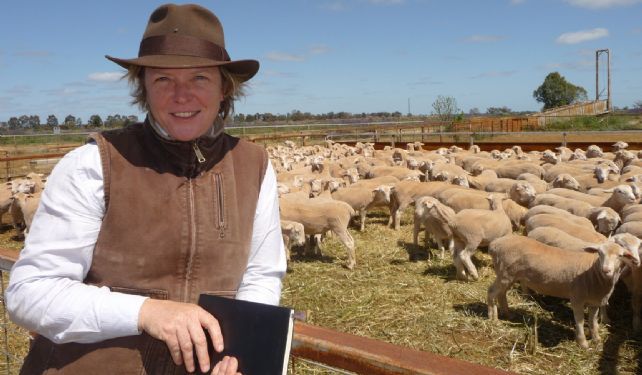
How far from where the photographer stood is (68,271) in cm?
143

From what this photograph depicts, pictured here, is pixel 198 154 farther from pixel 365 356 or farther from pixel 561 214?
pixel 561 214

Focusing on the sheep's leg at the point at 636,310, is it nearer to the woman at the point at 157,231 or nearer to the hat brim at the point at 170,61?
the woman at the point at 157,231

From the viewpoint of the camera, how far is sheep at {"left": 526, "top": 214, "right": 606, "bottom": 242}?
274 inches

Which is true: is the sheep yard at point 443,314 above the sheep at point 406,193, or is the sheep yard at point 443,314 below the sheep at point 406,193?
below

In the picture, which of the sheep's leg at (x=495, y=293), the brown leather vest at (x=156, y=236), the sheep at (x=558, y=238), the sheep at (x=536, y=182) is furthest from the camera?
the sheep at (x=536, y=182)

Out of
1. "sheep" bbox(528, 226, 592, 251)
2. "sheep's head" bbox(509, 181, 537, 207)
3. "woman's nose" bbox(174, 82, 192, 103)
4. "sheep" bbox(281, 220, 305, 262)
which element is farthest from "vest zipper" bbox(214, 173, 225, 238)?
"sheep's head" bbox(509, 181, 537, 207)

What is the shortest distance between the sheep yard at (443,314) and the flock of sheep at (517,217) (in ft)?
0.86

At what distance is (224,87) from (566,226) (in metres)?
6.73

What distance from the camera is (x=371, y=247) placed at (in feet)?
30.6

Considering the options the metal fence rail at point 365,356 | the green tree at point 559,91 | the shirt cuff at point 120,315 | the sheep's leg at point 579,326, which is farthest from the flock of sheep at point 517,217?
the green tree at point 559,91

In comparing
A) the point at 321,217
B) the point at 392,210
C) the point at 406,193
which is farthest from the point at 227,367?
the point at 392,210

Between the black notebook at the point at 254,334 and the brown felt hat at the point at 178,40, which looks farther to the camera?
the brown felt hat at the point at 178,40

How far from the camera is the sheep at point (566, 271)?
17.6 ft

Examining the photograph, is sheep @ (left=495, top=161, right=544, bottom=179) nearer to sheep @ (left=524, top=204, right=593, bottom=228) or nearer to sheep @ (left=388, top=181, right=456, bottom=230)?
sheep @ (left=388, top=181, right=456, bottom=230)
